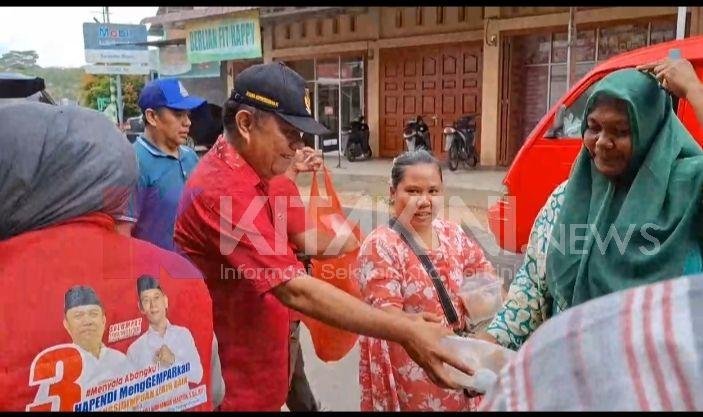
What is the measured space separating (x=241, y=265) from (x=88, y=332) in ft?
2.14

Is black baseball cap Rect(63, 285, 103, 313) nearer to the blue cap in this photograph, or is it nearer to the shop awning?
the blue cap

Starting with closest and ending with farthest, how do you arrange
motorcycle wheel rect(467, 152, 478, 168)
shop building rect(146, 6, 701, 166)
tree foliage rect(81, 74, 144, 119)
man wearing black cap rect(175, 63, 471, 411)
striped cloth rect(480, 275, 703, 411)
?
striped cloth rect(480, 275, 703, 411), man wearing black cap rect(175, 63, 471, 411), shop building rect(146, 6, 701, 166), motorcycle wheel rect(467, 152, 478, 168), tree foliage rect(81, 74, 144, 119)

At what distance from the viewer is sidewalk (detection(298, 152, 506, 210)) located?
28.9 ft

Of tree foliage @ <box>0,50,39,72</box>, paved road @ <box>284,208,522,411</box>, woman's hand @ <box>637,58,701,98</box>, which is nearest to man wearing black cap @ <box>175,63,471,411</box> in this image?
woman's hand @ <box>637,58,701,98</box>

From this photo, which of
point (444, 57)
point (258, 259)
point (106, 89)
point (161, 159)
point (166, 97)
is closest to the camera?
point (258, 259)

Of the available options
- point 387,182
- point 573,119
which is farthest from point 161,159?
point 387,182

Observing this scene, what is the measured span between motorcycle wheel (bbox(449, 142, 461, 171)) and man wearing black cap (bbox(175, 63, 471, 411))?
348 inches

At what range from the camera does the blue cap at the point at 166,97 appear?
3.32 metres

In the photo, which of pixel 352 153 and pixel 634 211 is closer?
pixel 634 211

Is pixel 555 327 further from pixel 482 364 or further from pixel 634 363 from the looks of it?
pixel 482 364

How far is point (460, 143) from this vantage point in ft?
34.8

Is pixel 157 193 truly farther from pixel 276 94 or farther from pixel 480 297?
pixel 480 297

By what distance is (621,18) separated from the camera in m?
8.92

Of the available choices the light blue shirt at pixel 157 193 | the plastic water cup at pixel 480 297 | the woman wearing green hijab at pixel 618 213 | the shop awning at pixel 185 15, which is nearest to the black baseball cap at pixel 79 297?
the woman wearing green hijab at pixel 618 213
